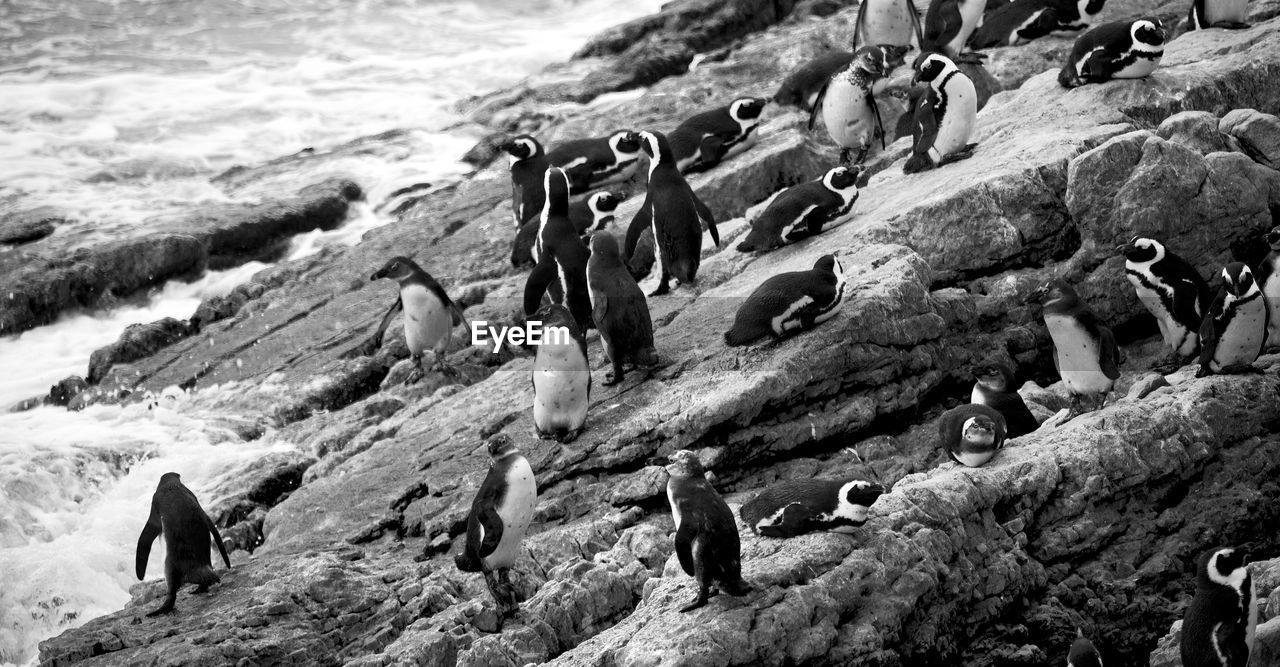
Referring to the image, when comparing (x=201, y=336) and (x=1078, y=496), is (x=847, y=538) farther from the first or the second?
(x=201, y=336)

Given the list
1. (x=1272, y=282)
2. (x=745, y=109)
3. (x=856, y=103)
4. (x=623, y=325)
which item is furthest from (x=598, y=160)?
(x=1272, y=282)

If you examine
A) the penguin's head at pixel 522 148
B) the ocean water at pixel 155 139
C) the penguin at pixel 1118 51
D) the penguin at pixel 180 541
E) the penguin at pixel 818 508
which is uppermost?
the penguin at pixel 1118 51

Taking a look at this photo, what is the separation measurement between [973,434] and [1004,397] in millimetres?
973

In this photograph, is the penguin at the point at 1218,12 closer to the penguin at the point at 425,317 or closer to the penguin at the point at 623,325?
the penguin at the point at 623,325

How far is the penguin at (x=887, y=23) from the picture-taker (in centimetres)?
1628

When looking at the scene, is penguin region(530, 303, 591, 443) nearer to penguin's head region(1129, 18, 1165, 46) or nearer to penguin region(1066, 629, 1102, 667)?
penguin region(1066, 629, 1102, 667)

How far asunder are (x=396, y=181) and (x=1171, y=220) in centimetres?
1095

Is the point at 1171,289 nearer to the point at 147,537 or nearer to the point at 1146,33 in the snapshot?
the point at 1146,33

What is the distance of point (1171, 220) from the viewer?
10.5 meters

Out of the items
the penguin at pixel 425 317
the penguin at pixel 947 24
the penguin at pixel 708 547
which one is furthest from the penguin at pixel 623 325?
the penguin at pixel 947 24

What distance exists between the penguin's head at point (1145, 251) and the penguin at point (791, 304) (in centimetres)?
215

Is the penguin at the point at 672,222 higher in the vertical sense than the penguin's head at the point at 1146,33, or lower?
lower

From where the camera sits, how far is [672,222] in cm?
1125

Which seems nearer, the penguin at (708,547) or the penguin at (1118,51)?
the penguin at (708,547)
